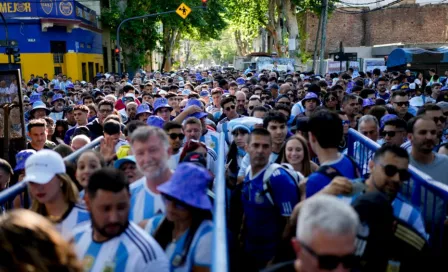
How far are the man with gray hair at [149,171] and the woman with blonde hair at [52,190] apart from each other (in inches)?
15.3

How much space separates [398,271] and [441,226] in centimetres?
111

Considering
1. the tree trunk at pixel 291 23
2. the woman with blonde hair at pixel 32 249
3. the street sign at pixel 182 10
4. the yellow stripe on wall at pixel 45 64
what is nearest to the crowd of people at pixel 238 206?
the woman with blonde hair at pixel 32 249

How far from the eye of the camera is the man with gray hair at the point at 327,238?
89.5 inches

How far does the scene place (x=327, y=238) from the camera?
89.4 inches

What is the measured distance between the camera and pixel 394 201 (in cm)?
364

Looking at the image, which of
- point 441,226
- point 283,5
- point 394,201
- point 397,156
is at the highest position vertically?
point 283,5

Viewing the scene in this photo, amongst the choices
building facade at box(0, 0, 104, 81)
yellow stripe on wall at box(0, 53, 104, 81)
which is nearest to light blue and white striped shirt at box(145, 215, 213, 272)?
building facade at box(0, 0, 104, 81)

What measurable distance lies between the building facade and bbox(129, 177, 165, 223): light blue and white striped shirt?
2910 cm

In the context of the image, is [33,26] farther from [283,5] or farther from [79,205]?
[79,205]

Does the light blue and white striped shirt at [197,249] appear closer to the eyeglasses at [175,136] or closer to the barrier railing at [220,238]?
the barrier railing at [220,238]

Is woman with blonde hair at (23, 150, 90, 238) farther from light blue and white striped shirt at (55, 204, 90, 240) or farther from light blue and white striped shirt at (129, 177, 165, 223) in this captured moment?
light blue and white striped shirt at (129, 177, 165, 223)

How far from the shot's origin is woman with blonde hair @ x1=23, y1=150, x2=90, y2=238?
391 cm

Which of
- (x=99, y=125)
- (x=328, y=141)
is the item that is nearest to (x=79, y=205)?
(x=328, y=141)

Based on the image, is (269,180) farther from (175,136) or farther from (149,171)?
(175,136)
